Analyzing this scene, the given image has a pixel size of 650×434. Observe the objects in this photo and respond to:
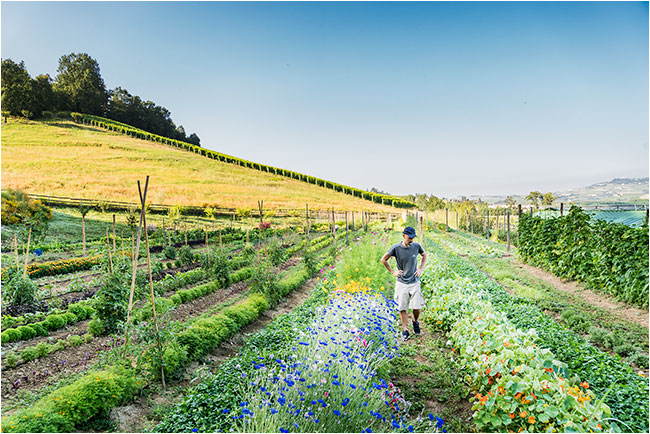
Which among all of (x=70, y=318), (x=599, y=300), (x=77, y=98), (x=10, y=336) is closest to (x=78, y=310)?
(x=70, y=318)

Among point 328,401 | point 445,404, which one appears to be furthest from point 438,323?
point 328,401

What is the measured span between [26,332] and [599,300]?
12219 millimetres

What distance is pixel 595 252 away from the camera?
31.6 ft

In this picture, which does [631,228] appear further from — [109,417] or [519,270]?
[109,417]

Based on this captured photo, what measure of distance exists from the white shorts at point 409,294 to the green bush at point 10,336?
21.5 ft

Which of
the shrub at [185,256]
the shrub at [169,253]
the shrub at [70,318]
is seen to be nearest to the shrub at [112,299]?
the shrub at [70,318]

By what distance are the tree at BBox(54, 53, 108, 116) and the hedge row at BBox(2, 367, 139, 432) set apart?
244ft

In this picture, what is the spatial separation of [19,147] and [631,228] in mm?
58060

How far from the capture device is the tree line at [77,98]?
2067 inches

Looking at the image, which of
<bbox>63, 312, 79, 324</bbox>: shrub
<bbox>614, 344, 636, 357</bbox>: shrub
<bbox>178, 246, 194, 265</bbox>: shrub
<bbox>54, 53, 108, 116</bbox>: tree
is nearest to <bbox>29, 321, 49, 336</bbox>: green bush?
<bbox>63, 312, 79, 324</bbox>: shrub

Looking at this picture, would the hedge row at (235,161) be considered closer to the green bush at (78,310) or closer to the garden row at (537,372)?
the green bush at (78,310)

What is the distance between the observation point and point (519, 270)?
42.2 ft

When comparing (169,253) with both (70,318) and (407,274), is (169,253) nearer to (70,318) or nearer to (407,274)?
(70,318)

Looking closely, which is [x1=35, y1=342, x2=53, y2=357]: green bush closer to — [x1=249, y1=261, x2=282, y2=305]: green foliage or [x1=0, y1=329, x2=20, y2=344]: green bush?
[x1=0, y1=329, x2=20, y2=344]: green bush
